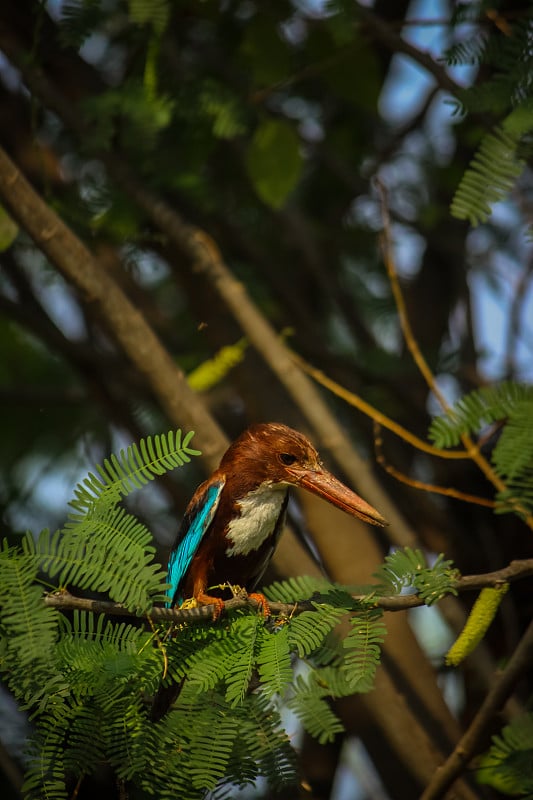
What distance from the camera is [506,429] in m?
2.95

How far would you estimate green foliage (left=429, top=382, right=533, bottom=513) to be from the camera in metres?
2.79

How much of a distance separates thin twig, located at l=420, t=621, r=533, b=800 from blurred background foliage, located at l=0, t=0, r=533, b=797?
1.07m

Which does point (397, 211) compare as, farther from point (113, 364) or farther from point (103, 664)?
point (103, 664)

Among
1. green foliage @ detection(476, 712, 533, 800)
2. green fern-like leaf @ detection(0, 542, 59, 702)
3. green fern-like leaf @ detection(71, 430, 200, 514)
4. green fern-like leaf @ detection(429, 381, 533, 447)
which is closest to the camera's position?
green fern-like leaf @ detection(0, 542, 59, 702)

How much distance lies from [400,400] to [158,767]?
10.4 feet

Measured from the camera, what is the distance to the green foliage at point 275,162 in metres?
4.06

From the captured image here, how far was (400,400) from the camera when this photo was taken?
5.27 m

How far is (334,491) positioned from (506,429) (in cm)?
65

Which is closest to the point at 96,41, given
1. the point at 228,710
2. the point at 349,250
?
the point at 349,250

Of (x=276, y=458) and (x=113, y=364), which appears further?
(x=113, y=364)

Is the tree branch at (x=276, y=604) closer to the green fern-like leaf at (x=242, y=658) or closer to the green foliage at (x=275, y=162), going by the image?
the green fern-like leaf at (x=242, y=658)

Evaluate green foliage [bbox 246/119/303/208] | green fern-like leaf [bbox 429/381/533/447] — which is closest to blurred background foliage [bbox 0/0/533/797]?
green foliage [bbox 246/119/303/208]

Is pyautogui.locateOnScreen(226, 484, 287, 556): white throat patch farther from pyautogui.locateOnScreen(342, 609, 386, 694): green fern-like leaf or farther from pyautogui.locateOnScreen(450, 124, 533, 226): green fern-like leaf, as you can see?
pyautogui.locateOnScreen(450, 124, 533, 226): green fern-like leaf

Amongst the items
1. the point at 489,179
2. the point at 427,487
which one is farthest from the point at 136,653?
the point at 489,179
